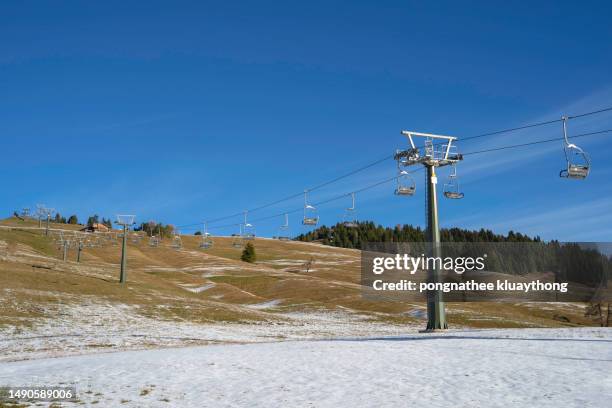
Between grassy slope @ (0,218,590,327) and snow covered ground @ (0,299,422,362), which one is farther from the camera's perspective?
grassy slope @ (0,218,590,327)

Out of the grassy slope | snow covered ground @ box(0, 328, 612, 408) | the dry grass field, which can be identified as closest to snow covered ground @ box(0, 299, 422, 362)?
A: the dry grass field

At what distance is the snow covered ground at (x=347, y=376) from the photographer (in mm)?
20719

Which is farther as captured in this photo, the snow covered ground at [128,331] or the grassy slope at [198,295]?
the grassy slope at [198,295]

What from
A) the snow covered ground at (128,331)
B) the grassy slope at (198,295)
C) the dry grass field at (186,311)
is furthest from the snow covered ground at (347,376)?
the grassy slope at (198,295)

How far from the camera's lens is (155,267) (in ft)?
488

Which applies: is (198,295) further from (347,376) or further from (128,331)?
(347,376)

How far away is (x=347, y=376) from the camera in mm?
25234

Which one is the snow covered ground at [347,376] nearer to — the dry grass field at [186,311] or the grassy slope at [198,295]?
the dry grass field at [186,311]

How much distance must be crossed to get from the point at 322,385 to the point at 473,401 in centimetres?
612

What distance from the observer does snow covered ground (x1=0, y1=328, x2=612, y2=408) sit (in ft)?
68.0

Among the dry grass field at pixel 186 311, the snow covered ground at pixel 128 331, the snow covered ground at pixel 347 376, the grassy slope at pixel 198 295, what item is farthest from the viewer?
the grassy slope at pixel 198 295

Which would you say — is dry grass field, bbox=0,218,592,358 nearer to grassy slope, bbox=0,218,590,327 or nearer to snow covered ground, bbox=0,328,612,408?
grassy slope, bbox=0,218,590,327

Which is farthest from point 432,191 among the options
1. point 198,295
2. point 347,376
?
point 198,295

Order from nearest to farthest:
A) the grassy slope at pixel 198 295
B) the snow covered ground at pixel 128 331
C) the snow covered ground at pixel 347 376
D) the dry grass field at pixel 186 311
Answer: the snow covered ground at pixel 347 376, the snow covered ground at pixel 128 331, the dry grass field at pixel 186 311, the grassy slope at pixel 198 295
